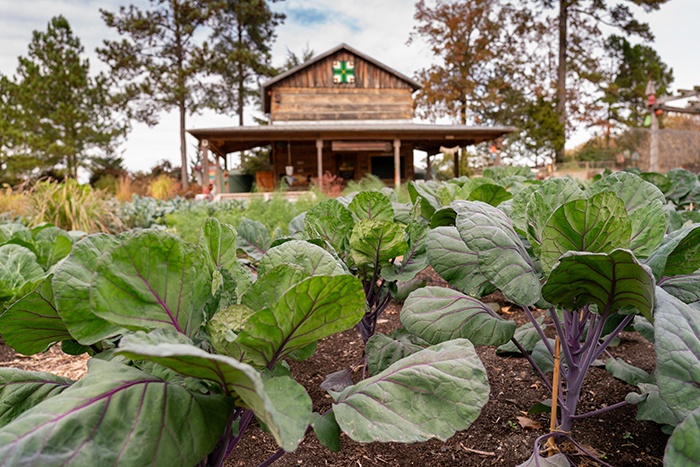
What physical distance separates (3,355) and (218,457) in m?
2.09

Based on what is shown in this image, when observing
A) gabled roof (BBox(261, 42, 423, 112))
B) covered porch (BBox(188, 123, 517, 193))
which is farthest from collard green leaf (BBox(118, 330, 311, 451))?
gabled roof (BBox(261, 42, 423, 112))

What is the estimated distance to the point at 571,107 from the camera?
23.1 m

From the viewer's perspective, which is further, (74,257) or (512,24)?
(512,24)

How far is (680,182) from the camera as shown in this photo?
2.39m

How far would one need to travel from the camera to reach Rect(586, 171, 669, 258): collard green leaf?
0.82 meters

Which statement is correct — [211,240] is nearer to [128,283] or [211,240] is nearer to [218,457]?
[128,283]

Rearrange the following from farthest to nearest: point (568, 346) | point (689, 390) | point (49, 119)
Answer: point (49, 119), point (568, 346), point (689, 390)

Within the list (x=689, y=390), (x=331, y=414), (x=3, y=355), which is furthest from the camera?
(x=3, y=355)

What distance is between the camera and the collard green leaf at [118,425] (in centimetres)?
44

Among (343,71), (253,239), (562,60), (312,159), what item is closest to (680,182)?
(253,239)

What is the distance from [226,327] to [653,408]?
1.06 m

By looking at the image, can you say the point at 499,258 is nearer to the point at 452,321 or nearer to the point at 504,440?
the point at 452,321

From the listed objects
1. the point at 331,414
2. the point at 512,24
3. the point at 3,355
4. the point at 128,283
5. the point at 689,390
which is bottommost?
the point at 3,355

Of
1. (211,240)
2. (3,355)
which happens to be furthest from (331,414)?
(3,355)
